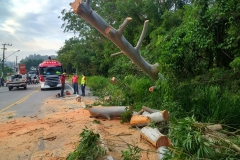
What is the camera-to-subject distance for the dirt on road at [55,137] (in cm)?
518

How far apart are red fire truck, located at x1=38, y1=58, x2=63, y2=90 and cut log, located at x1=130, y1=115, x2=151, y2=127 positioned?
17.4 meters

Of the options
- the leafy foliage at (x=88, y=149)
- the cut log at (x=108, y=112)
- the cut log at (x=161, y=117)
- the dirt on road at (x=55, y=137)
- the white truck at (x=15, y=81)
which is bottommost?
the dirt on road at (x=55, y=137)

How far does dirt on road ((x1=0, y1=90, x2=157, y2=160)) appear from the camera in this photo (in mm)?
5180

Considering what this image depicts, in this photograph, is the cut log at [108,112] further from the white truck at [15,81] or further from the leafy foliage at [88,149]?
the white truck at [15,81]

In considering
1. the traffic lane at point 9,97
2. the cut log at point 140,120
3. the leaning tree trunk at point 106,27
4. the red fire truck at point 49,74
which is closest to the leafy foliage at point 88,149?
the cut log at point 140,120

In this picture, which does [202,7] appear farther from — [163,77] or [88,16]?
[88,16]

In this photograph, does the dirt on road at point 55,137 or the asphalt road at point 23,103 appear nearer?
the dirt on road at point 55,137

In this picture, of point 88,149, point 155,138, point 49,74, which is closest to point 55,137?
point 88,149

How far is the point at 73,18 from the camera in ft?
110

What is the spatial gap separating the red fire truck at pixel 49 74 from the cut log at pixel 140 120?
17367 millimetres

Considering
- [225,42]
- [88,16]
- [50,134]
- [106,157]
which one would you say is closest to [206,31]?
[225,42]

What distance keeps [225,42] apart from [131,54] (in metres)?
2.80

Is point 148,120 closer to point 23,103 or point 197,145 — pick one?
point 197,145

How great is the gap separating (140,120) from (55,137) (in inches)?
95.8
